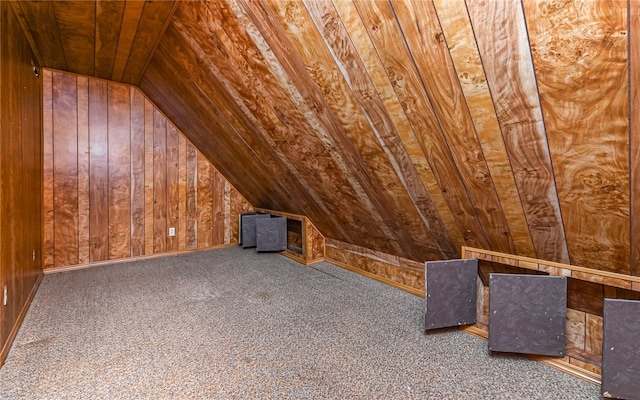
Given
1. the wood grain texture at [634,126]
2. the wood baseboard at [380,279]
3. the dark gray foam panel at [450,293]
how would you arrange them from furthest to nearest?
the wood baseboard at [380,279]
the dark gray foam panel at [450,293]
the wood grain texture at [634,126]

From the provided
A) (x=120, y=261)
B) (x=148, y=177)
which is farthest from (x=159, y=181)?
(x=120, y=261)

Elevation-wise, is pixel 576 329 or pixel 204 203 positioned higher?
pixel 204 203

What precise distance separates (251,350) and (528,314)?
151cm

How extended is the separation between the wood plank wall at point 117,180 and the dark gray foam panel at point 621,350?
13.0 ft

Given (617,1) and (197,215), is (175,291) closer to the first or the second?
(197,215)

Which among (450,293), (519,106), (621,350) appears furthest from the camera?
(450,293)

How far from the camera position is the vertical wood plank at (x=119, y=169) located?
11.4ft

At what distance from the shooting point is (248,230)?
13.3 feet

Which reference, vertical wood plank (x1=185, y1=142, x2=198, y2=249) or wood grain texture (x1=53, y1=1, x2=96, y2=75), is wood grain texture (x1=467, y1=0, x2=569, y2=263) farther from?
vertical wood plank (x1=185, y1=142, x2=198, y2=249)

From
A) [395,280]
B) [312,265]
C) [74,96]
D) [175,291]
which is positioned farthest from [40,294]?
[395,280]

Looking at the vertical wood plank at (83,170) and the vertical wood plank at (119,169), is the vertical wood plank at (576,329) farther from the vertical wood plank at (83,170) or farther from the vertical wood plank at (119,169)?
the vertical wood plank at (83,170)

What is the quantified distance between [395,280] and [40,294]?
9.90 feet

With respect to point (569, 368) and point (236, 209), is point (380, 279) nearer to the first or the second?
A: point (569, 368)

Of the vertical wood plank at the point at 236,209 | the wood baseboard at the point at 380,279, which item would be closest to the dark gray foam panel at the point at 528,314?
the wood baseboard at the point at 380,279
